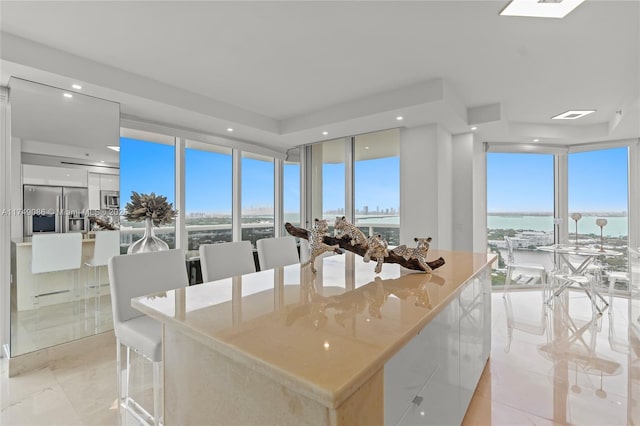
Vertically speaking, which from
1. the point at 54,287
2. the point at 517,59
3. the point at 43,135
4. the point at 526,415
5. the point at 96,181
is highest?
the point at 517,59

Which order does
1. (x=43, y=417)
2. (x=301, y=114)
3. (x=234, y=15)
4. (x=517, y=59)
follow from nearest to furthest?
(x=43, y=417) → (x=234, y=15) → (x=517, y=59) → (x=301, y=114)

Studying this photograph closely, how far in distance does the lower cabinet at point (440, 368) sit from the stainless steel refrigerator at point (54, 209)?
3.17m

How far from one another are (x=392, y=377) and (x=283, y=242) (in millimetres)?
2020

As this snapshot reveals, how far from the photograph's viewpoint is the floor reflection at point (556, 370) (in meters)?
1.97

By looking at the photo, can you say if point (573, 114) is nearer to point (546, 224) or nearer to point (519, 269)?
point (546, 224)

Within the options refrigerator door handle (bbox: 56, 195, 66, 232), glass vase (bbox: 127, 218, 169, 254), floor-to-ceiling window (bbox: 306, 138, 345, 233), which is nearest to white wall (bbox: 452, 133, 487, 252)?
floor-to-ceiling window (bbox: 306, 138, 345, 233)

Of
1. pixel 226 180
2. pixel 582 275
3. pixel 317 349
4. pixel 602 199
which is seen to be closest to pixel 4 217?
pixel 226 180

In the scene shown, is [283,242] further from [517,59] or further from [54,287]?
[517,59]

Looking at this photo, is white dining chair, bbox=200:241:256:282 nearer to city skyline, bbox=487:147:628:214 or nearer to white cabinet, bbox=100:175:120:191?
white cabinet, bbox=100:175:120:191

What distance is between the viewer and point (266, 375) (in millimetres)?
774

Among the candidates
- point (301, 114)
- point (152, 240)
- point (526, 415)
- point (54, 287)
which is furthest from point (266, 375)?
point (301, 114)

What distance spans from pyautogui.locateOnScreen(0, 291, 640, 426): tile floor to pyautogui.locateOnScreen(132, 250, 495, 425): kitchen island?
635mm

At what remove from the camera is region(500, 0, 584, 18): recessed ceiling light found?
1924 millimetres

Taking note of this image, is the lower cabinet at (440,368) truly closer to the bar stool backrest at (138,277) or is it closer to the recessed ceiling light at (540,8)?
the bar stool backrest at (138,277)
